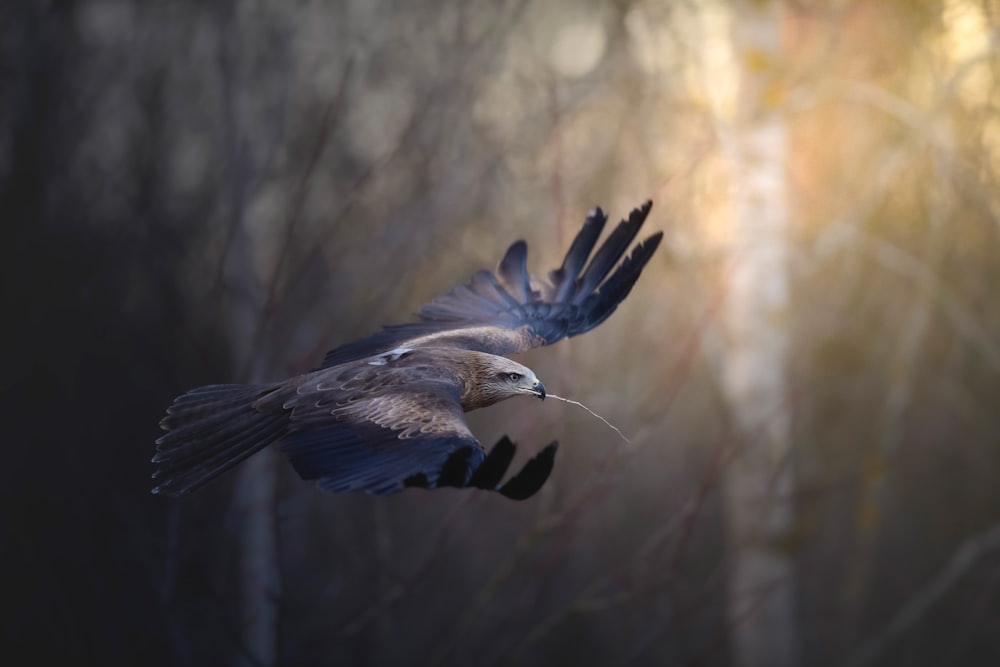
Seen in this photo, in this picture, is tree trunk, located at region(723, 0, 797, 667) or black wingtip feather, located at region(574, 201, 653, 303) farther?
tree trunk, located at region(723, 0, 797, 667)

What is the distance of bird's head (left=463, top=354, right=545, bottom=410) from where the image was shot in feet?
15.0

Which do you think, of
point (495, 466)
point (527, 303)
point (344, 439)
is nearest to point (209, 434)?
point (344, 439)

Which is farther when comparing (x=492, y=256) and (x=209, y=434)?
(x=492, y=256)

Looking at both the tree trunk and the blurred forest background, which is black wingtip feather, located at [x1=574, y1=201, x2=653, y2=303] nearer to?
the blurred forest background

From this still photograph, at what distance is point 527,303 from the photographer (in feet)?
19.3

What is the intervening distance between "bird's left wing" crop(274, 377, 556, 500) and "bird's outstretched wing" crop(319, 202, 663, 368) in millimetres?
933

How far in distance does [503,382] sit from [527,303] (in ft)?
4.37

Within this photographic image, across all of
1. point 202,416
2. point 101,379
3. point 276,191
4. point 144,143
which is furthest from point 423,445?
point 276,191

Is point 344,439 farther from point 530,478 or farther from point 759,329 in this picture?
point 759,329

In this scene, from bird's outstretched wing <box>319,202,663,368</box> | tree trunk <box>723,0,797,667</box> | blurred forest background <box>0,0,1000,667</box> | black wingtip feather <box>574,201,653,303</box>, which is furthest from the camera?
tree trunk <box>723,0,797,667</box>

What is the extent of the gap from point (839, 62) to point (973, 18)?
117cm

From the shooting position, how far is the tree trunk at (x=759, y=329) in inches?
402

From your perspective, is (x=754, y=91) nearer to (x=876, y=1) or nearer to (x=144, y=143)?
(x=876, y=1)

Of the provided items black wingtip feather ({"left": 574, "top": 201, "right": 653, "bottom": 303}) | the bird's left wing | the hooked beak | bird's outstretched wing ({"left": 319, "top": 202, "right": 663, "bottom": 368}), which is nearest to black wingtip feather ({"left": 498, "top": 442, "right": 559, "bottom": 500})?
the bird's left wing
